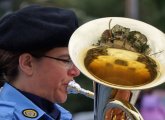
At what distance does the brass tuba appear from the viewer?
3.24 m

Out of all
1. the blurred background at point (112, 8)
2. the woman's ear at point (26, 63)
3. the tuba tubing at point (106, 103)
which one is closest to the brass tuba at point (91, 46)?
the tuba tubing at point (106, 103)

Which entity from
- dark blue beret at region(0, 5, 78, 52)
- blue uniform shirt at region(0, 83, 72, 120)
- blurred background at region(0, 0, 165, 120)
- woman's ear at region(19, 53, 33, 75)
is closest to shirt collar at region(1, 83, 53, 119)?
blue uniform shirt at region(0, 83, 72, 120)

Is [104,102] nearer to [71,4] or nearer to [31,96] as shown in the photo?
[31,96]

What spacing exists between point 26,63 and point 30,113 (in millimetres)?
262

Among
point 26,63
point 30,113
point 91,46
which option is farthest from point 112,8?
point 30,113

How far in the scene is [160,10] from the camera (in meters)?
12.1

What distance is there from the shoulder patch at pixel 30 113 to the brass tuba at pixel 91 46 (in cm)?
31

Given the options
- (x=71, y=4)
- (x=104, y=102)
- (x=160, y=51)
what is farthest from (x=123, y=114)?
(x=71, y=4)

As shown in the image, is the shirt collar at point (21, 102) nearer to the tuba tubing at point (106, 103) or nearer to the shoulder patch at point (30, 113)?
the shoulder patch at point (30, 113)

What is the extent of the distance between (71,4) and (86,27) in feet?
27.9

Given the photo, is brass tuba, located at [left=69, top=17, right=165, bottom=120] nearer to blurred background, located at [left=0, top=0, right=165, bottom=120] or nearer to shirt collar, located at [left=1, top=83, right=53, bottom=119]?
shirt collar, located at [left=1, top=83, right=53, bottom=119]

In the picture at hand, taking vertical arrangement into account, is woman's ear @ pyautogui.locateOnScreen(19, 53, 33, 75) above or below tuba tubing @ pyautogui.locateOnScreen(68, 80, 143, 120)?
above

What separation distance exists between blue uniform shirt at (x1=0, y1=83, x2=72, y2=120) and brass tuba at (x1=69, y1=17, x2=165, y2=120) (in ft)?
0.92

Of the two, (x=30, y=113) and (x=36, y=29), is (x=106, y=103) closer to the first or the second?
(x=30, y=113)
